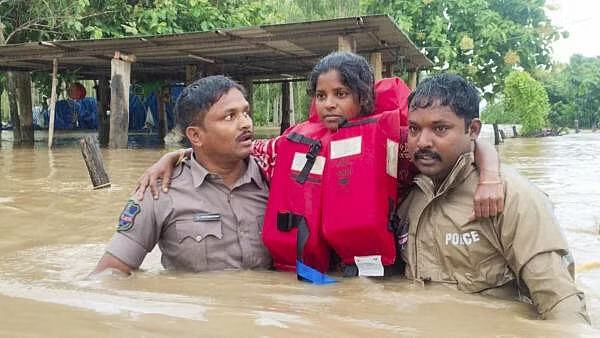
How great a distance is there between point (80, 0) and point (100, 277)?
36.2ft

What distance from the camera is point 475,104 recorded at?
7.61 ft

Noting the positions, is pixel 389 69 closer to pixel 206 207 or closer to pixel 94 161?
pixel 94 161

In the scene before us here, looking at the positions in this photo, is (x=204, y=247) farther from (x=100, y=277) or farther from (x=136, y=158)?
(x=136, y=158)

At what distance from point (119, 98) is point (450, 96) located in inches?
421

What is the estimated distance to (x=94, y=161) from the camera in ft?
20.0

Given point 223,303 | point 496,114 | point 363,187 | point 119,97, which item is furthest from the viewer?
point 496,114

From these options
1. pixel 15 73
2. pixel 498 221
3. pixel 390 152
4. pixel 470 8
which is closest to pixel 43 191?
pixel 390 152

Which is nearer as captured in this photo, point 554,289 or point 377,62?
point 554,289

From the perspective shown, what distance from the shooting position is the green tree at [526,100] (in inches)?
815

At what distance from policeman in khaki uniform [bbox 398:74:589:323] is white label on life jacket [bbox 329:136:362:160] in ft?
0.83

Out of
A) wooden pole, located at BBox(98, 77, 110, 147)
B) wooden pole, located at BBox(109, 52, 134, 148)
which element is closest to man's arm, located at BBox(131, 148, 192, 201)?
wooden pole, located at BBox(109, 52, 134, 148)

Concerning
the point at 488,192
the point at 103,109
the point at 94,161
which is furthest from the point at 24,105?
the point at 488,192

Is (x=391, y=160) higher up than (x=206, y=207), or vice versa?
(x=391, y=160)

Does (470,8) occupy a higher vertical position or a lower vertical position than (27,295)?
higher
